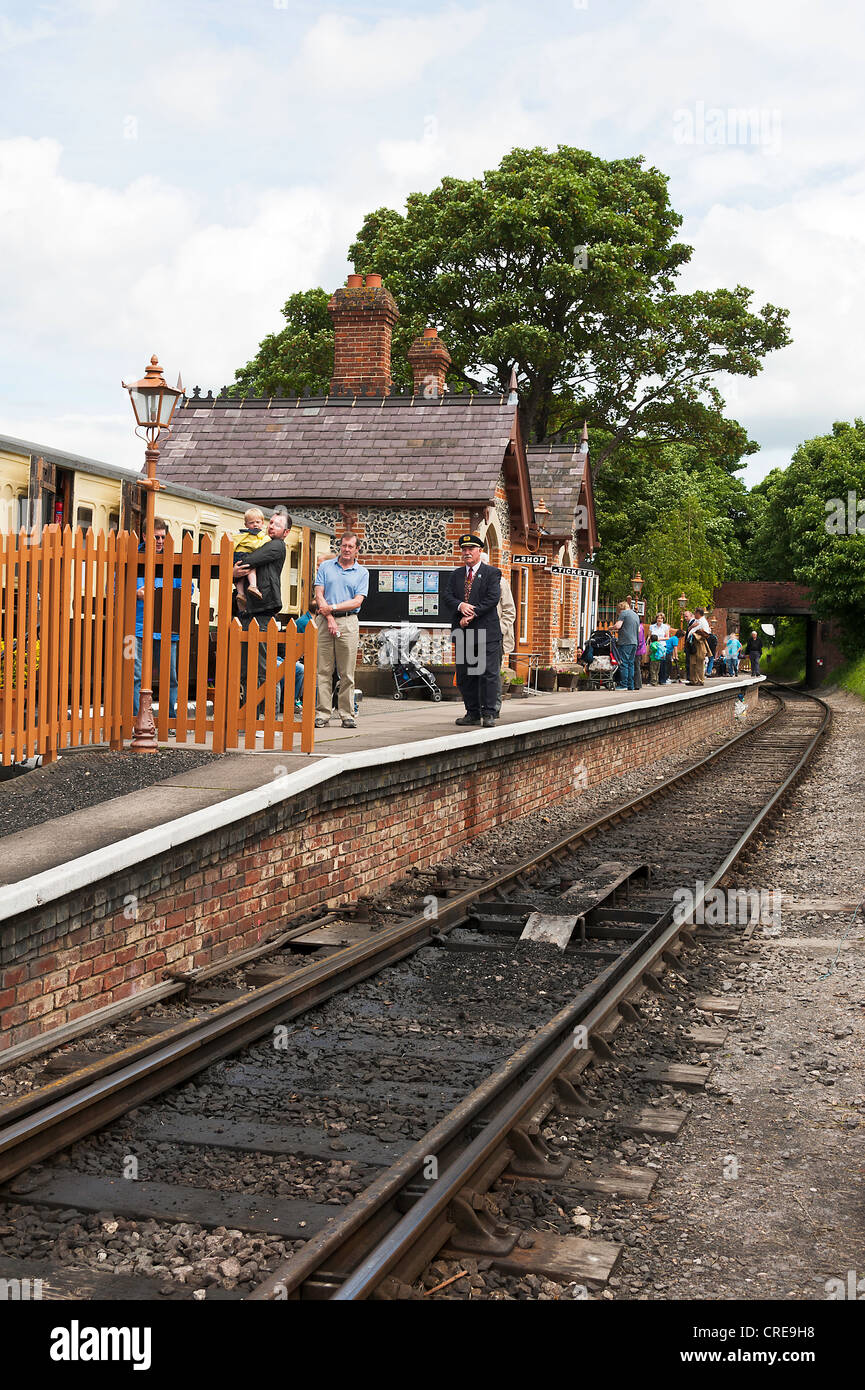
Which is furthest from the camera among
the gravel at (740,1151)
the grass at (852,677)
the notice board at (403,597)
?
the grass at (852,677)

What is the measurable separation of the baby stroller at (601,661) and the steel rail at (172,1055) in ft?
63.1

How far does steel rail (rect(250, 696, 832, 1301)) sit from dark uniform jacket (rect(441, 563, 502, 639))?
16.8 ft

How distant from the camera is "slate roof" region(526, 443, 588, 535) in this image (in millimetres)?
31000

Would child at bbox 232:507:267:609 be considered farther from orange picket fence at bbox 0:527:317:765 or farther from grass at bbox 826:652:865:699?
grass at bbox 826:652:865:699

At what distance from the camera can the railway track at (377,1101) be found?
3.74 metres

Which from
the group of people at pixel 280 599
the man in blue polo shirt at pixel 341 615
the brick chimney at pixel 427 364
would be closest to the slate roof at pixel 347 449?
the brick chimney at pixel 427 364

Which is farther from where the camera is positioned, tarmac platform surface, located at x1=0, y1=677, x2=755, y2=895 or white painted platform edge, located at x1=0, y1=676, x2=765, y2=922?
tarmac platform surface, located at x1=0, y1=677, x2=755, y2=895

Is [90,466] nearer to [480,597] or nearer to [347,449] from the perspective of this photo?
[480,597]

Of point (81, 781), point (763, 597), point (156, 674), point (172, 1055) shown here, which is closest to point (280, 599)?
point (156, 674)

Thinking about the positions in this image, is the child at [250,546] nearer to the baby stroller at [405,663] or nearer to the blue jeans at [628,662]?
the baby stroller at [405,663]

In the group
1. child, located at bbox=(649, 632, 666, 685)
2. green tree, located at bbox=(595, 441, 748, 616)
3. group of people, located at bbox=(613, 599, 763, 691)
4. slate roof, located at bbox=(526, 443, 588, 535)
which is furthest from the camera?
green tree, located at bbox=(595, 441, 748, 616)

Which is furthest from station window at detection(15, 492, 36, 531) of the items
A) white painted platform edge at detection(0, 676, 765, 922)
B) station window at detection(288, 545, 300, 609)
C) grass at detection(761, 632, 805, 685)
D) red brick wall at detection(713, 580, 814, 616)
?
grass at detection(761, 632, 805, 685)

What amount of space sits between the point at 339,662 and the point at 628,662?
47.5 feet
